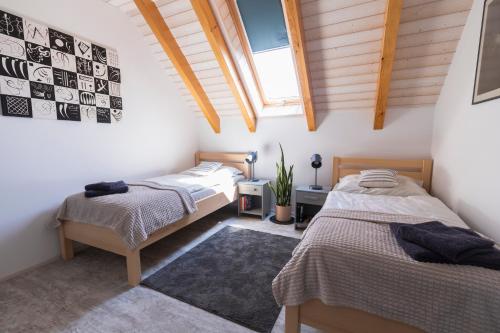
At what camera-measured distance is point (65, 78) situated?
243 centimetres

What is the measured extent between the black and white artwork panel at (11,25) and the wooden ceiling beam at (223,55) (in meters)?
1.53

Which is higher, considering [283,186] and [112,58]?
[112,58]

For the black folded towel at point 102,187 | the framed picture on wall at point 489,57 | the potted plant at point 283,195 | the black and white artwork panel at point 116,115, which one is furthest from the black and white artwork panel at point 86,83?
the framed picture on wall at point 489,57

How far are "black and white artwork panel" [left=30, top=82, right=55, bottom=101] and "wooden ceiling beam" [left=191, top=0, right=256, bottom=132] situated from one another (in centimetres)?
163

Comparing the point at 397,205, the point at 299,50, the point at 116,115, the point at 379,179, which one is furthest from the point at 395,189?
the point at 116,115

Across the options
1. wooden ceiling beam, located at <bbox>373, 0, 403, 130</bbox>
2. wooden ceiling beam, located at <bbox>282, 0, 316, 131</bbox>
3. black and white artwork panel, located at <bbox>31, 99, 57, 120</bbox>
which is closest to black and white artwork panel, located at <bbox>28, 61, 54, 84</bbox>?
black and white artwork panel, located at <bbox>31, 99, 57, 120</bbox>

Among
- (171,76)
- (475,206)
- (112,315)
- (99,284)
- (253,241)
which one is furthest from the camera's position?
(171,76)

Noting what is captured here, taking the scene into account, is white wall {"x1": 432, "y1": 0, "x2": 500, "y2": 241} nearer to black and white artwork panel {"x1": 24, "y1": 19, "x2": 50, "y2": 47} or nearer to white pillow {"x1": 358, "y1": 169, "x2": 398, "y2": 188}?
white pillow {"x1": 358, "y1": 169, "x2": 398, "y2": 188}

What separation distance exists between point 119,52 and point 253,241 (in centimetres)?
289

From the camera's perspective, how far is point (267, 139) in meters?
3.88

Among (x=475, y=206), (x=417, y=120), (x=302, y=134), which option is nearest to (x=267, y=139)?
(x=302, y=134)

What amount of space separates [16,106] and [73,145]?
0.56 meters

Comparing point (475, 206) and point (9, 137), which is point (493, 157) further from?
point (9, 137)

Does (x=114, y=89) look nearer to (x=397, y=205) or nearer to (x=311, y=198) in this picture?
(x=311, y=198)
